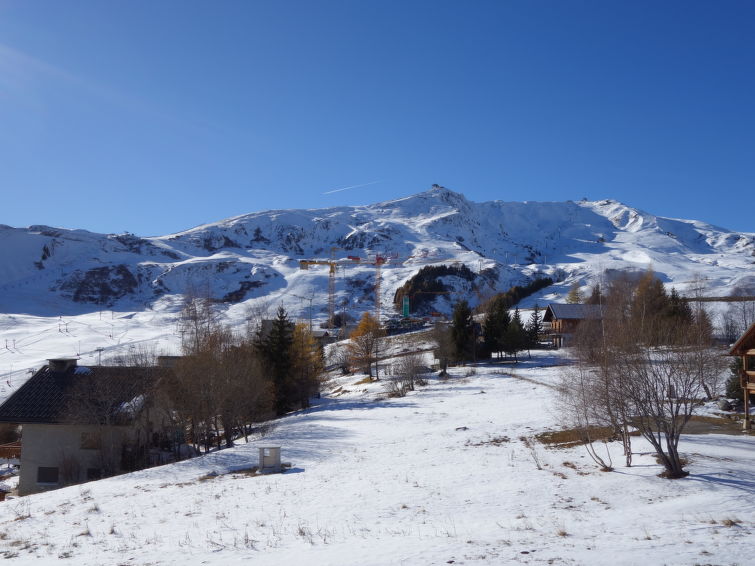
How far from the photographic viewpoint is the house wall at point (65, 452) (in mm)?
27422

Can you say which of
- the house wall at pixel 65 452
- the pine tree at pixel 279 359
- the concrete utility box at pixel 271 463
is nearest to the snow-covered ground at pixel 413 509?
the concrete utility box at pixel 271 463

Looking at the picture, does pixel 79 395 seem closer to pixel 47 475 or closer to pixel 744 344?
pixel 47 475

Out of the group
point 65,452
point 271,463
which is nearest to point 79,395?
point 65,452

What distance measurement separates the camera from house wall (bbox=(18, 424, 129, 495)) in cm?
2742

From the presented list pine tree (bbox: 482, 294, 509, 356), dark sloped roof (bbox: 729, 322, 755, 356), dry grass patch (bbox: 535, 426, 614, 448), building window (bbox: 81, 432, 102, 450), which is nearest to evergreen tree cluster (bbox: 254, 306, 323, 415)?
building window (bbox: 81, 432, 102, 450)

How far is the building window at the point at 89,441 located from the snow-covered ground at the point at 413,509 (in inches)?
291

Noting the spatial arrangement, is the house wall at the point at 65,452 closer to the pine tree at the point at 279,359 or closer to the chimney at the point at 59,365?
the chimney at the point at 59,365

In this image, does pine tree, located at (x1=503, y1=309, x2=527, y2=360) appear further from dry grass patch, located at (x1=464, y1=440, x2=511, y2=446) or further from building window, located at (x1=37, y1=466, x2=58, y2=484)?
building window, located at (x1=37, y1=466, x2=58, y2=484)

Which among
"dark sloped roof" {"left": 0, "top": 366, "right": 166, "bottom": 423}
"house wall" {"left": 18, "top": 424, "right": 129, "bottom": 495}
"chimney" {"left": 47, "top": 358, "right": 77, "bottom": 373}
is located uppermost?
"chimney" {"left": 47, "top": 358, "right": 77, "bottom": 373}

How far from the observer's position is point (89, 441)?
92.0ft

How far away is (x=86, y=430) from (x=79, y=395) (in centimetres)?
207

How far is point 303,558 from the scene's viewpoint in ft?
34.0

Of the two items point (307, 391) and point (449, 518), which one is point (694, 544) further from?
point (307, 391)

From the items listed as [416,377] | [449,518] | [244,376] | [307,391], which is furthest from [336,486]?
[416,377]
